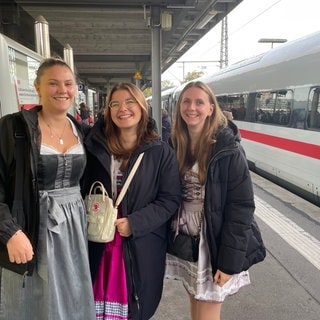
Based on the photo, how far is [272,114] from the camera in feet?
27.5

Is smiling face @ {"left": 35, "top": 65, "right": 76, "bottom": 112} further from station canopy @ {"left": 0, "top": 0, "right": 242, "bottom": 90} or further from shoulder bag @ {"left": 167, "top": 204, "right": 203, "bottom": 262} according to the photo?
station canopy @ {"left": 0, "top": 0, "right": 242, "bottom": 90}

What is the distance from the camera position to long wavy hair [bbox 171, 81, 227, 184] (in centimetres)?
201

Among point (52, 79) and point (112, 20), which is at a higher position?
point (112, 20)

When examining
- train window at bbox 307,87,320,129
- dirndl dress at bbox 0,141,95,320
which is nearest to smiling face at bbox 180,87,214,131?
dirndl dress at bbox 0,141,95,320

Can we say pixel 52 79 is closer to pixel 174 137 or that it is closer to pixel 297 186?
pixel 174 137

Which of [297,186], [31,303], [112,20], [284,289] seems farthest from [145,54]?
[31,303]

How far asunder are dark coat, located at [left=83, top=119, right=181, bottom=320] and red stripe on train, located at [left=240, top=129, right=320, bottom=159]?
5131 mm

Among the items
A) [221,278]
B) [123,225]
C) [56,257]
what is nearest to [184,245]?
[221,278]

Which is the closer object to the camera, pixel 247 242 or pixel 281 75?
pixel 247 242

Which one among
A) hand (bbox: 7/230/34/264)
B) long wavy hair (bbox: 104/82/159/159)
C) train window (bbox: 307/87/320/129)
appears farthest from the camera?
train window (bbox: 307/87/320/129)

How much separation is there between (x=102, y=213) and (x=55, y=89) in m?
0.66

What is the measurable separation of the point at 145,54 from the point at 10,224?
39.1 feet

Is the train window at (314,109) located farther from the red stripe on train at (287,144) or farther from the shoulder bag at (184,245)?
the shoulder bag at (184,245)

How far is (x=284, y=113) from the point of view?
7.73 m
